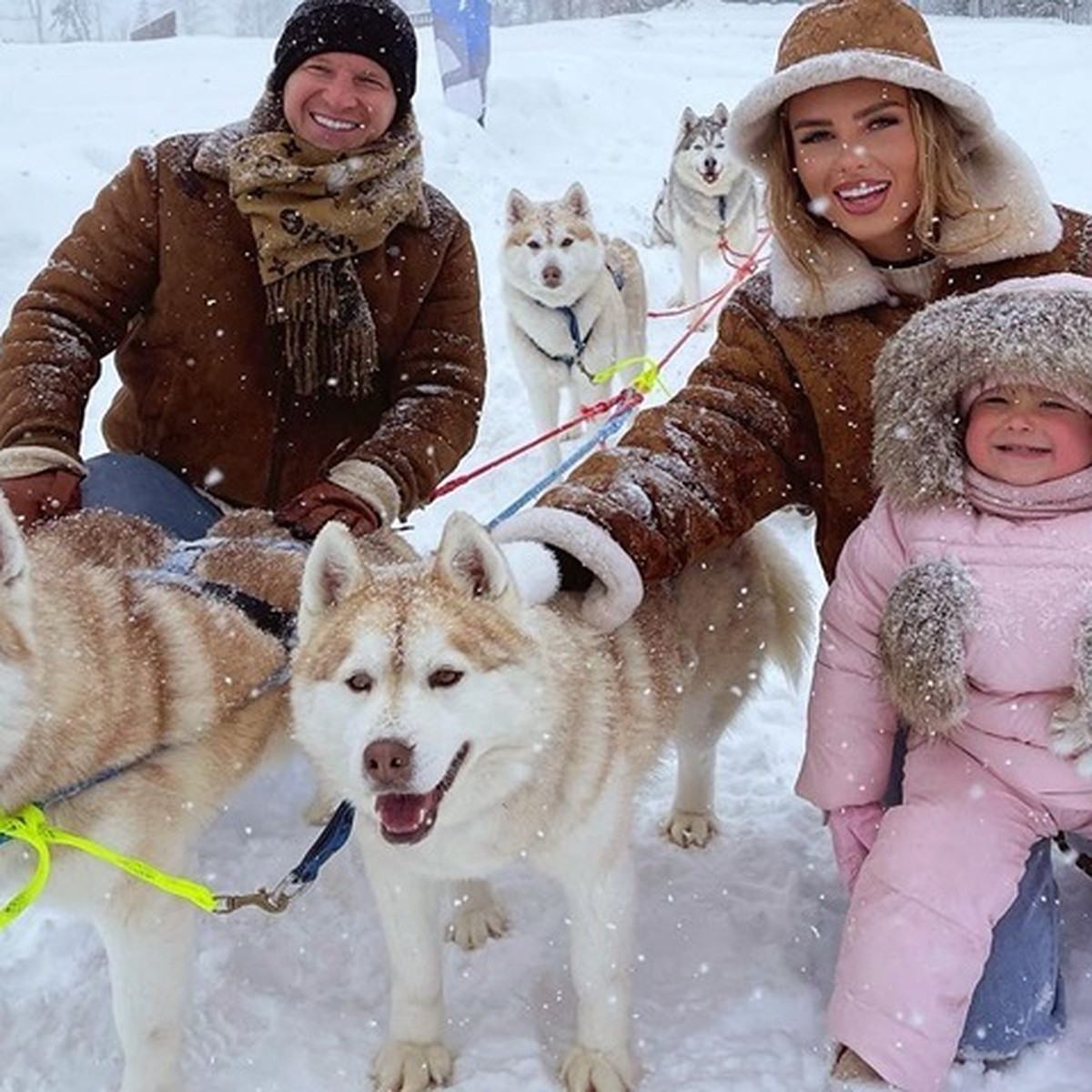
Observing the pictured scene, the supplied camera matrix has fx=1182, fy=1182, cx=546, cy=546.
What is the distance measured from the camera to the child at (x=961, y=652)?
6.22 feet

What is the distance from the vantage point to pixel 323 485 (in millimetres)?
2688

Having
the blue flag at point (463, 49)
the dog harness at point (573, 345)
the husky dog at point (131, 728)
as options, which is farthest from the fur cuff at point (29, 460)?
the blue flag at point (463, 49)

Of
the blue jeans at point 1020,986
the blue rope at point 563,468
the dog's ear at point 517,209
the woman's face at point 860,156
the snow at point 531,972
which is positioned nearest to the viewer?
the blue jeans at point 1020,986

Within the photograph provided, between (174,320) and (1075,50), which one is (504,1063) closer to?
(174,320)

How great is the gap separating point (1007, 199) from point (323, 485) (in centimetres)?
156

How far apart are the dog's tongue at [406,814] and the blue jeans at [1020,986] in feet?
3.19

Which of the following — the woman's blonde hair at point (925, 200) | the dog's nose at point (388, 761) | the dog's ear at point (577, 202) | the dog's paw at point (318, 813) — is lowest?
the dog's paw at point (318, 813)

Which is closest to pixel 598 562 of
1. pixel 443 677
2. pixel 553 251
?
pixel 443 677

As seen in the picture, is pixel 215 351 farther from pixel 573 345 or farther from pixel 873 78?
pixel 573 345

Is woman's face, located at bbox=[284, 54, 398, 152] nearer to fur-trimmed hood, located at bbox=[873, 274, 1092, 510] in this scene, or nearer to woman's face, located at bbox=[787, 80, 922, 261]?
woman's face, located at bbox=[787, 80, 922, 261]

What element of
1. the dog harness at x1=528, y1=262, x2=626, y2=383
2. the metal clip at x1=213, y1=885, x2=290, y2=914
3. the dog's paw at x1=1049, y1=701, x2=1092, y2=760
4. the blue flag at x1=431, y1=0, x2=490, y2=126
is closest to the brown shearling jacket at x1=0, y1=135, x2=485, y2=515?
the metal clip at x1=213, y1=885, x2=290, y2=914

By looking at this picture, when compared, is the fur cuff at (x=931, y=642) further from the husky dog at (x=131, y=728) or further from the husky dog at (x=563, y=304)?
the husky dog at (x=563, y=304)

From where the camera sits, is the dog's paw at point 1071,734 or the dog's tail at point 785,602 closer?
the dog's paw at point 1071,734

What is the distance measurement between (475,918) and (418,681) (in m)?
0.87
